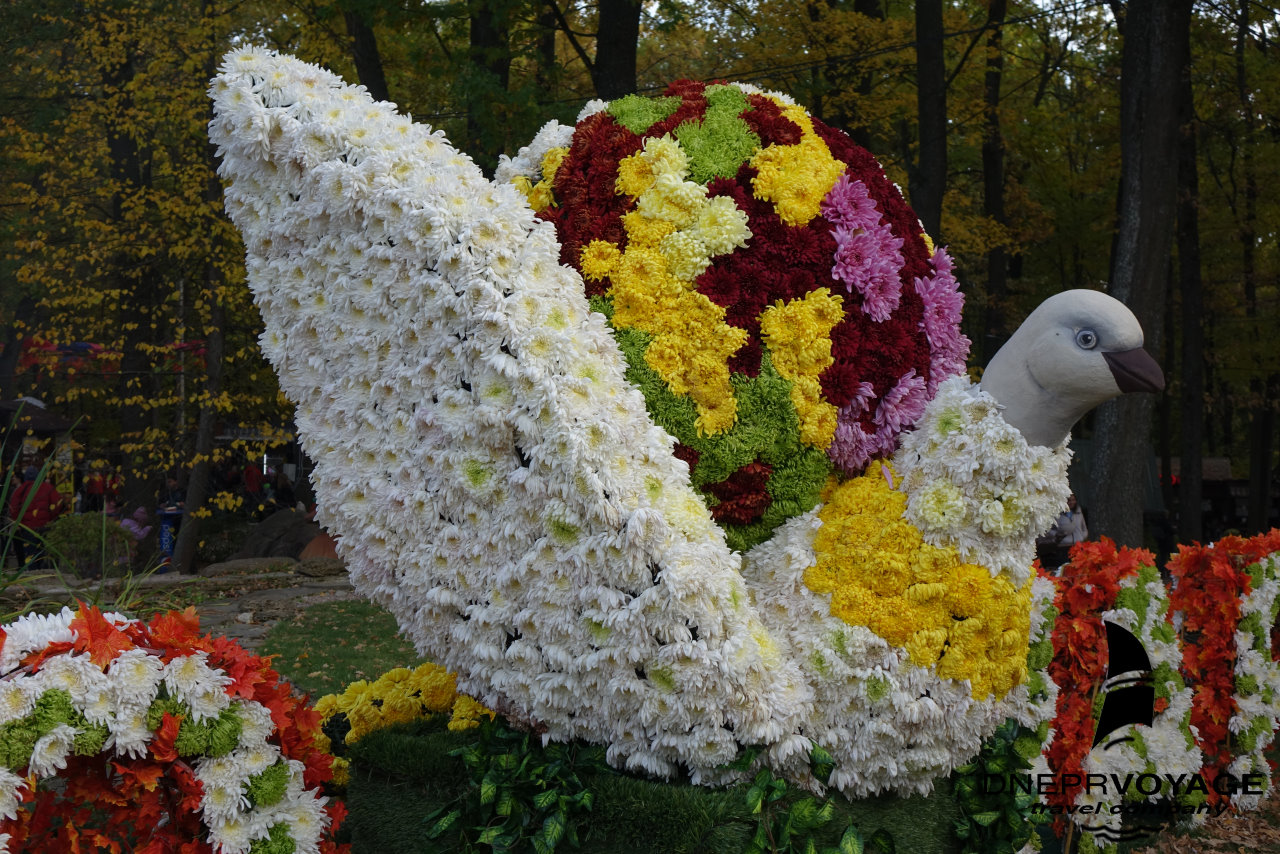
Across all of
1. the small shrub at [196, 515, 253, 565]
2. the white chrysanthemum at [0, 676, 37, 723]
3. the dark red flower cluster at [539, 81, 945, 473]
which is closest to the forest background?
the small shrub at [196, 515, 253, 565]

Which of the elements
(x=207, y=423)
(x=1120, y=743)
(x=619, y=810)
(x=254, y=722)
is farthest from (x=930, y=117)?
(x=254, y=722)

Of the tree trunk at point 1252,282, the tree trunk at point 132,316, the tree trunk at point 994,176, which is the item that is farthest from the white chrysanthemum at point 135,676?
the tree trunk at point 1252,282

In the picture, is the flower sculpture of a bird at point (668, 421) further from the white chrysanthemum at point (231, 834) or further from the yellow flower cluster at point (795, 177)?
the white chrysanthemum at point (231, 834)

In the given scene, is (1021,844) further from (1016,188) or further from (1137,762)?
(1016,188)

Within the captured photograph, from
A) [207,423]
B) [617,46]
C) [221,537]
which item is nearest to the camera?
[617,46]

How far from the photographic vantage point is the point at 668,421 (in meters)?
3.11

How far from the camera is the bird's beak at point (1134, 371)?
2.91 metres

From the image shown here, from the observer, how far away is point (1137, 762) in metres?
4.47

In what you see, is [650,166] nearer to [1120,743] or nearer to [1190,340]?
[1120,743]

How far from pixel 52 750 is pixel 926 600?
7.64 ft

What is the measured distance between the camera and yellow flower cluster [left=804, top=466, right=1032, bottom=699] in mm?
2914

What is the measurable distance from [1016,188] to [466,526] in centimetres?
1632

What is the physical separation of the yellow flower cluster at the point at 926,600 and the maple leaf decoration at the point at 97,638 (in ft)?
6.35

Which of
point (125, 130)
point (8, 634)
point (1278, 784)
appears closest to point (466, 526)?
point (8, 634)
